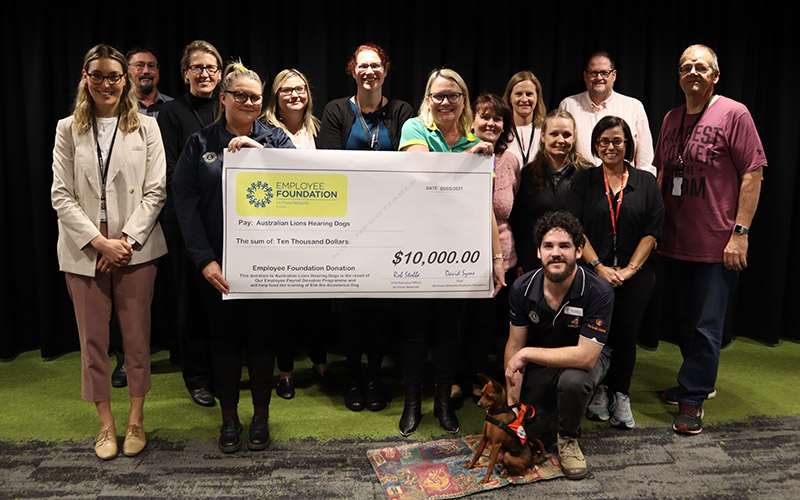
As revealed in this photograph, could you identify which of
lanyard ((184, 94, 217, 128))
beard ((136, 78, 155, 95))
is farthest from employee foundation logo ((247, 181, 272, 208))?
beard ((136, 78, 155, 95))

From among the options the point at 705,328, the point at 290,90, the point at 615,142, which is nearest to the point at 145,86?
the point at 290,90

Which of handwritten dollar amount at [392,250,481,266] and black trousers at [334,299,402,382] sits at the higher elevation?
handwritten dollar amount at [392,250,481,266]

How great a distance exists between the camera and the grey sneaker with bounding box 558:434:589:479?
8.03ft

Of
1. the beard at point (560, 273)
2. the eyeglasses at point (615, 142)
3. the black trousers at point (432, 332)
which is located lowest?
the black trousers at point (432, 332)

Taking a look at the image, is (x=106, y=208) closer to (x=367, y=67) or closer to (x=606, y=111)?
(x=367, y=67)

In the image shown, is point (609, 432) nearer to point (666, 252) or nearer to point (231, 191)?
→ point (666, 252)

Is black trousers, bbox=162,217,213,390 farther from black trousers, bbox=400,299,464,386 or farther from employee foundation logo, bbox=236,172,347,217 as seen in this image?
black trousers, bbox=400,299,464,386

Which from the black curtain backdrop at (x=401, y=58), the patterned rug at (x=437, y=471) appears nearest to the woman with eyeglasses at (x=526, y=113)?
the black curtain backdrop at (x=401, y=58)

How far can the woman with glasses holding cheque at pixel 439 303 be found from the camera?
8.48 feet

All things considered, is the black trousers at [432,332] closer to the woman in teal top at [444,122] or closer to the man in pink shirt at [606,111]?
the woman in teal top at [444,122]

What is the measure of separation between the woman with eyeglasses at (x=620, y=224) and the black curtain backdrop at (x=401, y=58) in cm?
139

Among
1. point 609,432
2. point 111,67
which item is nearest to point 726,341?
point 609,432

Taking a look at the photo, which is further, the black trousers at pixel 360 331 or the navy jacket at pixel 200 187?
the black trousers at pixel 360 331

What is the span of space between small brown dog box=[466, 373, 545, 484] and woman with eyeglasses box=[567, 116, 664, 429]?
0.75m
